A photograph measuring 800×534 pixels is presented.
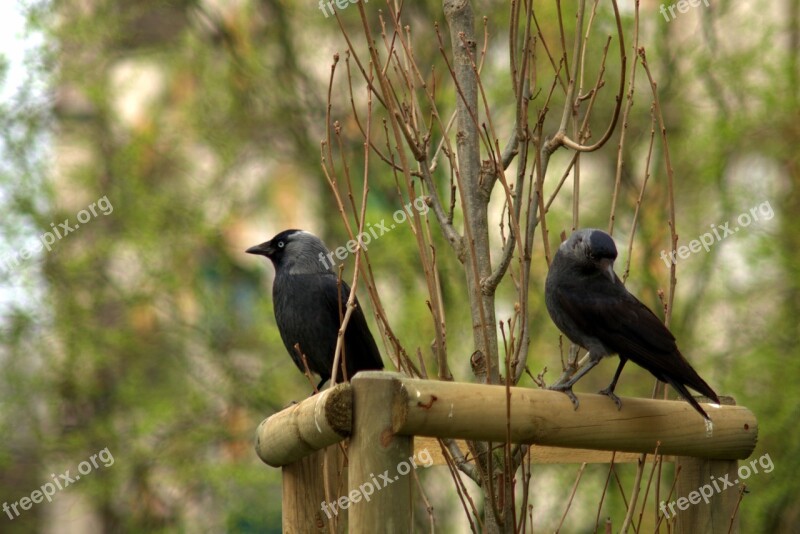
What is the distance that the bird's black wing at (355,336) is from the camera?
395 cm

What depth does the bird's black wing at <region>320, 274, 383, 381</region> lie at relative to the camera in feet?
12.9

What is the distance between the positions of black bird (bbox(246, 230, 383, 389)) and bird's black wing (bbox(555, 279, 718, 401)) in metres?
1.26

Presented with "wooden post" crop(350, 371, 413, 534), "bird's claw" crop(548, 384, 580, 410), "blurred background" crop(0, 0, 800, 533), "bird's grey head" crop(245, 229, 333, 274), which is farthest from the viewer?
"blurred background" crop(0, 0, 800, 533)

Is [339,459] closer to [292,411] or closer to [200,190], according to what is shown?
[292,411]

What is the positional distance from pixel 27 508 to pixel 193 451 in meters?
2.60

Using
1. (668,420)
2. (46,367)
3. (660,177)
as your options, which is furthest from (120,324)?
(668,420)

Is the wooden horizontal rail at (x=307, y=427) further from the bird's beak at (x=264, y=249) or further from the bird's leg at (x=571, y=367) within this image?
the bird's beak at (x=264, y=249)

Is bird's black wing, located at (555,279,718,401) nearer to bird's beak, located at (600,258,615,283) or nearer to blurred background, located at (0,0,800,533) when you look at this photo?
bird's beak, located at (600,258,615,283)

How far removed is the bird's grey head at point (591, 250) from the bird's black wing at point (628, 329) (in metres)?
0.06

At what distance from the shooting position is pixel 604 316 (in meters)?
2.76

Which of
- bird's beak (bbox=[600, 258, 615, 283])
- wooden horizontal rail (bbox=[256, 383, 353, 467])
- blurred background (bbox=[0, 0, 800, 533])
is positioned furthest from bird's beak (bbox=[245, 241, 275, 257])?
blurred background (bbox=[0, 0, 800, 533])

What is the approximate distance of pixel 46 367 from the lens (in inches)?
392

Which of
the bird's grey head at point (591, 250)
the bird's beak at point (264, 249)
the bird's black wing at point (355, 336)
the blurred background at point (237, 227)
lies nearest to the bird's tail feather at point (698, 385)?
the bird's grey head at point (591, 250)

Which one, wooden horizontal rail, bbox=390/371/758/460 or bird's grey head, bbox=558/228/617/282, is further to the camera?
bird's grey head, bbox=558/228/617/282
